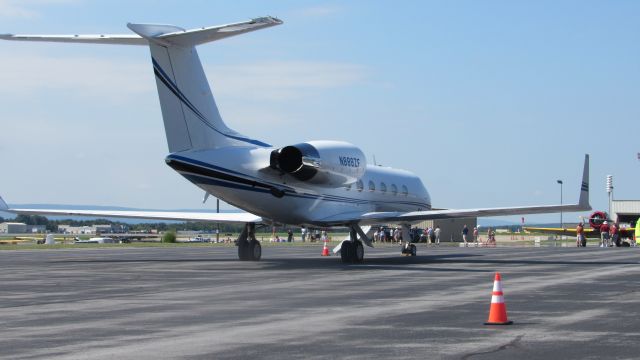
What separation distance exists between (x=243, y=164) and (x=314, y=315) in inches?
532

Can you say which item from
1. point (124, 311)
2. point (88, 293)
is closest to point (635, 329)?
point (124, 311)

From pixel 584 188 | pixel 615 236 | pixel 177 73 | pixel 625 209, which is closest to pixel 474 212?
pixel 584 188

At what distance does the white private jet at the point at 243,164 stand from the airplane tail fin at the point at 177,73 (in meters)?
0.03

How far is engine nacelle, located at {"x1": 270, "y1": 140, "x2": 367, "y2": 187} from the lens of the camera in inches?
1112

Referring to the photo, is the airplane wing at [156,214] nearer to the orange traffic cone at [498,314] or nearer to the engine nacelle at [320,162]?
the engine nacelle at [320,162]

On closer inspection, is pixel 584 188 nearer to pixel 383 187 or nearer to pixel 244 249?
pixel 383 187

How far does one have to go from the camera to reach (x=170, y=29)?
26.6m

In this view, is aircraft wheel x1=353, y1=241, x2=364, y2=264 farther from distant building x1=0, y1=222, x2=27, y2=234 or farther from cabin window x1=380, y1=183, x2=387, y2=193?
distant building x1=0, y1=222, x2=27, y2=234

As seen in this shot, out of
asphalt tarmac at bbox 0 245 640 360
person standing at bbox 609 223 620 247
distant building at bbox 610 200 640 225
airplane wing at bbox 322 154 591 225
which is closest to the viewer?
asphalt tarmac at bbox 0 245 640 360

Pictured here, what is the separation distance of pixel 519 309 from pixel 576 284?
6265 millimetres

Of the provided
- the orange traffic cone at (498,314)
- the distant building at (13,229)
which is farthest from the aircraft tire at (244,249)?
the distant building at (13,229)

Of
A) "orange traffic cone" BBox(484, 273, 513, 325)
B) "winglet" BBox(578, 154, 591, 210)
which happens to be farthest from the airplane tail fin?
"orange traffic cone" BBox(484, 273, 513, 325)

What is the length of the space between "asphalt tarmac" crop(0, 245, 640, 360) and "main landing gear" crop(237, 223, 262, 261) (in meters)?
6.31

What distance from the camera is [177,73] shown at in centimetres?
2678
